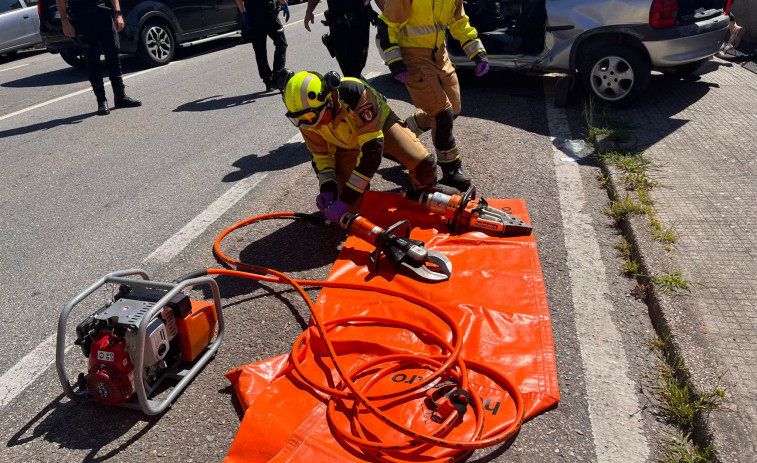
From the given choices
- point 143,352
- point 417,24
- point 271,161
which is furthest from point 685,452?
point 271,161

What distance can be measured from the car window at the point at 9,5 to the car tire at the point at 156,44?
12.1 feet

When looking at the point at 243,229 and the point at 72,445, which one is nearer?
the point at 72,445

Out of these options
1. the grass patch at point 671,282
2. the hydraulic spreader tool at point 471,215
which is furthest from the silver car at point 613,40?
the grass patch at point 671,282

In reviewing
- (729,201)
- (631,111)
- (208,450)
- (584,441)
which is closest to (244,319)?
(208,450)

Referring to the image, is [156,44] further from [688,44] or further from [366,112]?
[688,44]

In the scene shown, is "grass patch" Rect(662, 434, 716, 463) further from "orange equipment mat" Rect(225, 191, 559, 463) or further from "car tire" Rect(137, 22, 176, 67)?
"car tire" Rect(137, 22, 176, 67)

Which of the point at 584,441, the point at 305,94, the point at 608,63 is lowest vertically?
the point at 584,441

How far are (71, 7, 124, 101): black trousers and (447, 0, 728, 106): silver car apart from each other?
4.74 m

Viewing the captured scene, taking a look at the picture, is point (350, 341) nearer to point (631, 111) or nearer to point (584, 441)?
point (584, 441)

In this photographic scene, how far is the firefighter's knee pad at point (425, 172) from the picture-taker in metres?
4.52

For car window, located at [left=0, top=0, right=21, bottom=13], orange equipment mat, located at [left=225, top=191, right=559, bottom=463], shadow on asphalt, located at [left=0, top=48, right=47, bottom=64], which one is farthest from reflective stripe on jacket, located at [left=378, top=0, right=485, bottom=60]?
shadow on asphalt, located at [left=0, top=48, right=47, bottom=64]

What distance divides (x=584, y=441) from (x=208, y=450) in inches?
63.3

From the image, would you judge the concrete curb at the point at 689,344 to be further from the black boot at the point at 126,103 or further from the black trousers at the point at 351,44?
the black boot at the point at 126,103

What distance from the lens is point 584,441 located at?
255cm
